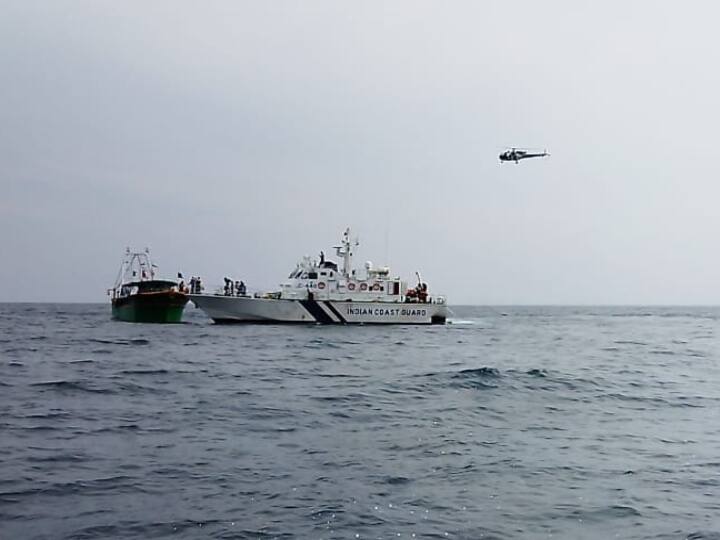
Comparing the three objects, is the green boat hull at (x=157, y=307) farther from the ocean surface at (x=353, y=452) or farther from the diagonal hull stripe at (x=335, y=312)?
the ocean surface at (x=353, y=452)

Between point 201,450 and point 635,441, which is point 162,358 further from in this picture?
point 635,441

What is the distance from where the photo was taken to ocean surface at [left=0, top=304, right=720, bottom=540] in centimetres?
851

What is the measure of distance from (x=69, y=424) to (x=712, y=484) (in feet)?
35.4

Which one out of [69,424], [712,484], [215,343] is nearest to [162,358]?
[215,343]

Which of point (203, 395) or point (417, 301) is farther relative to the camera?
point (417, 301)

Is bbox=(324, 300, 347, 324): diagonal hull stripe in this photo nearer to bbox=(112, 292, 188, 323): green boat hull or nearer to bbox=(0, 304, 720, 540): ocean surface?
bbox=(112, 292, 188, 323): green boat hull

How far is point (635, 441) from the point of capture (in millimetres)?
13625

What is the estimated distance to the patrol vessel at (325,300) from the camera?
5244 centimetres

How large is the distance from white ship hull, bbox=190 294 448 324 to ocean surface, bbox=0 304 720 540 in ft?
85.7

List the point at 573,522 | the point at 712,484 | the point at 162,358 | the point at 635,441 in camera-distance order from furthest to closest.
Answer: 1. the point at 162,358
2. the point at 635,441
3. the point at 712,484
4. the point at 573,522

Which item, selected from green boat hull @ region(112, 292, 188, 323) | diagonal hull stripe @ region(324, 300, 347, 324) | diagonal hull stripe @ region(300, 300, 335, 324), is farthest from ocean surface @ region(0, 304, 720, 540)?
green boat hull @ region(112, 292, 188, 323)

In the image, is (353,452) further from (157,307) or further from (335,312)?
(157,307)

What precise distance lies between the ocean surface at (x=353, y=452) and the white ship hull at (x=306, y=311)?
2612 centimetres

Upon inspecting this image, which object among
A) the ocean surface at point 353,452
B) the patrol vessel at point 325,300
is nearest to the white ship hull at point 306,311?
the patrol vessel at point 325,300
